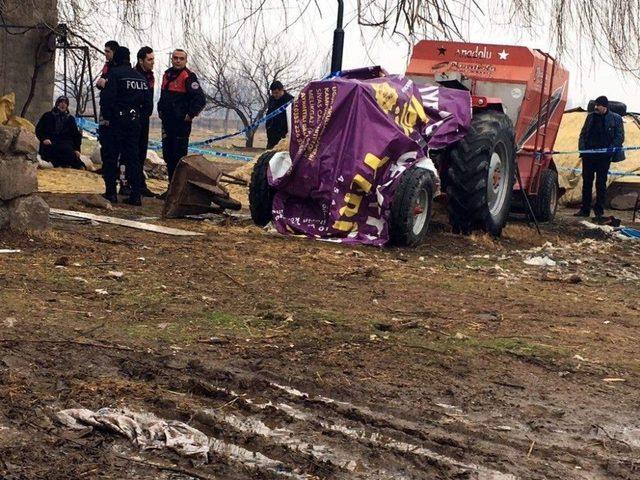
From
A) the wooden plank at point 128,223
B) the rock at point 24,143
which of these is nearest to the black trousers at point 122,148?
the wooden plank at point 128,223

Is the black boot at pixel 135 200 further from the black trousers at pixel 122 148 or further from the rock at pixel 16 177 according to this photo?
the rock at pixel 16 177

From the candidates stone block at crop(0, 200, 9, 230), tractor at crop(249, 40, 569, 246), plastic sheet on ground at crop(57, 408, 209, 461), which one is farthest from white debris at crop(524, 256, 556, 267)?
plastic sheet on ground at crop(57, 408, 209, 461)

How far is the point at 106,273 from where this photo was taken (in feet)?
22.9

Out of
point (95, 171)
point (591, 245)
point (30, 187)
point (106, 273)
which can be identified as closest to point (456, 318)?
point (106, 273)

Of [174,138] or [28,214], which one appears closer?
[28,214]

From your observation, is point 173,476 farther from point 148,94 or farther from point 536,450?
point 148,94

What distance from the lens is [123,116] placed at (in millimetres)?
11883

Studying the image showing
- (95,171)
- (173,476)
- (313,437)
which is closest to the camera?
(173,476)

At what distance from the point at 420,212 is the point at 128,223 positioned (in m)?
2.70

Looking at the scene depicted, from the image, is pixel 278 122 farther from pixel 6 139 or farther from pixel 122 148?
pixel 6 139

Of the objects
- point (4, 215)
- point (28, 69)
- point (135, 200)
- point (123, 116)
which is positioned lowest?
point (135, 200)

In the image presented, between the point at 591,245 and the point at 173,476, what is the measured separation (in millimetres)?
8526

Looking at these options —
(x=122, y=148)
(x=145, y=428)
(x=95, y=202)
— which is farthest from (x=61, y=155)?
(x=145, y=428)

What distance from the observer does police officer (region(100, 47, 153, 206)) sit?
11.8 m
